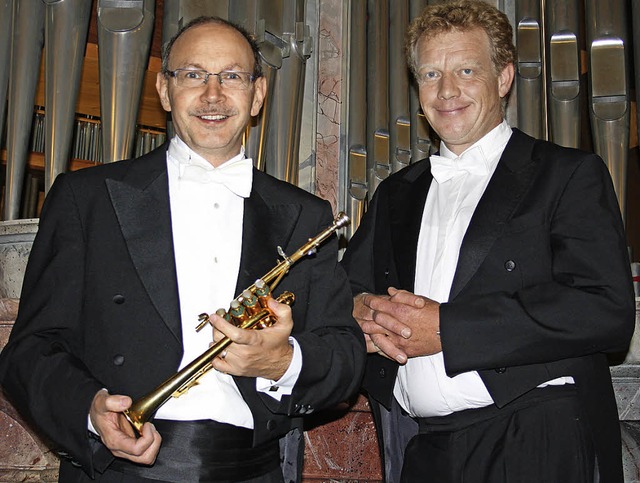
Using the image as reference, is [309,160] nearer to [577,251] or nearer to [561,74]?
[561,74]

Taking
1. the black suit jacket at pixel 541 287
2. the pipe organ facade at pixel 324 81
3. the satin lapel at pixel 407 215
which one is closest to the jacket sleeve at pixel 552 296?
the black suit jacket at pixel 541 287

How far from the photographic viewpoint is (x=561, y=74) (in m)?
3.95

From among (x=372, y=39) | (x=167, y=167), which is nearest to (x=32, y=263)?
(x=167, y=167)

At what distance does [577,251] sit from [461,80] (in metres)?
0.68

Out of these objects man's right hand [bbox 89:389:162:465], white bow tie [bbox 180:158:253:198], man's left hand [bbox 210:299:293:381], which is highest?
white bow tie [bbox 180:158:253:198]

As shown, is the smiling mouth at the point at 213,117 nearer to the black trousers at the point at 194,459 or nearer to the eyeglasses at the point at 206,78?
the eyeglasses at the point at 206,78

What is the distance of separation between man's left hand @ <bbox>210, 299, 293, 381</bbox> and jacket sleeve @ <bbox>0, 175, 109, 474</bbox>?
30 centimetres

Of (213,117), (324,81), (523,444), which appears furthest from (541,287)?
(324,81)

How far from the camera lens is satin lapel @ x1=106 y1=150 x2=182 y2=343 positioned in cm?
211

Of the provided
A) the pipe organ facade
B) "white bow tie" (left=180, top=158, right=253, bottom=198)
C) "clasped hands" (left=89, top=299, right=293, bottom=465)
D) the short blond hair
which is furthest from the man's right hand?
the pipe organ facade

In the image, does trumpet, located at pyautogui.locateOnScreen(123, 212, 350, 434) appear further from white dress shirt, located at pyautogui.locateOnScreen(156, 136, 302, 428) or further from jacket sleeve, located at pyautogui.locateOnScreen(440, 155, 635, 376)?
jacket sleeve, located at pyautogui.locateOnScreen(440, 155, 635, 376)

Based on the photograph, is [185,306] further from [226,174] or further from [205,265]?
[226,174]

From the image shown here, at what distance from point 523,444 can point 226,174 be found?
1062mm

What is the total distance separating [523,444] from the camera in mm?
2260
